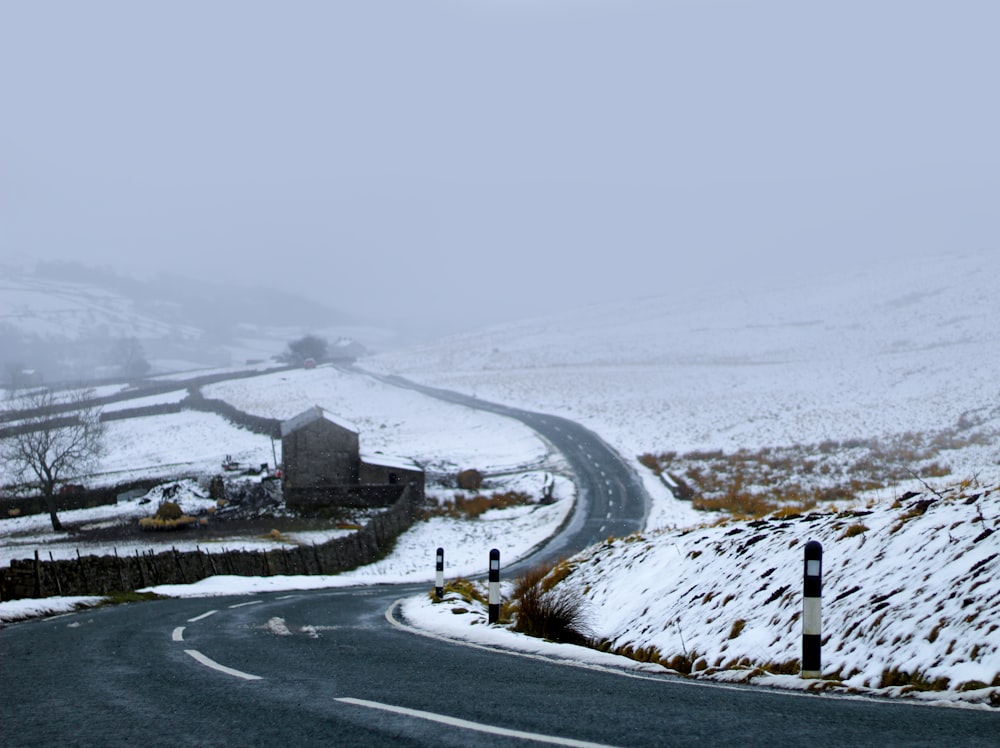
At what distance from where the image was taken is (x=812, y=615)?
7.17 m

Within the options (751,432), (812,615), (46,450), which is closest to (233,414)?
(46,450)

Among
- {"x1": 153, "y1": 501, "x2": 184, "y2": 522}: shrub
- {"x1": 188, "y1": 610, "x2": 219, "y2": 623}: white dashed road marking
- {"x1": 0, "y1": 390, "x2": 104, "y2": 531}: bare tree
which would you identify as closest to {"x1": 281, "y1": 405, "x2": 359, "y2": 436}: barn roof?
{"x1": 153, "y1": 501, "x2": 184, "y2": 522}: shrub

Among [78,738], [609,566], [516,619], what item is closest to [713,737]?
[78,738]

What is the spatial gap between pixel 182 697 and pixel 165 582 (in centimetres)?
1991

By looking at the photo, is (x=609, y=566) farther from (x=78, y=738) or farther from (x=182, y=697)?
(x=78, y=738)

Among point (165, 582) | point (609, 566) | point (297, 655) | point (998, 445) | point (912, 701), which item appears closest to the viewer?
point (912, 701)

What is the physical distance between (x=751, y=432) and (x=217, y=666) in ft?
218

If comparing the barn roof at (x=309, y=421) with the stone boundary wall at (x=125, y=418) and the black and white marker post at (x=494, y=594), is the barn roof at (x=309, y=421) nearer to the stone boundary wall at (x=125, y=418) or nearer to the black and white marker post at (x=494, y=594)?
the stone boundary wall at (x=125, y=418)

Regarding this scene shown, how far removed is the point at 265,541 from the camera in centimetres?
4166

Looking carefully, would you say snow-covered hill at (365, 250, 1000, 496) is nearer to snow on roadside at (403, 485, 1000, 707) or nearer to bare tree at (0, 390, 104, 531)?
snow on roadside at (403, 485, 1000, 707)

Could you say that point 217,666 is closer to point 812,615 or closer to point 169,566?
point 812,615

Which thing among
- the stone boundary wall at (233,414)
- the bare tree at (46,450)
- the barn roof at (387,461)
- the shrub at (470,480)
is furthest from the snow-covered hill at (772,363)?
the bare tree at (46,450)

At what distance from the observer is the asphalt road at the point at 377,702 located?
17.0 feet

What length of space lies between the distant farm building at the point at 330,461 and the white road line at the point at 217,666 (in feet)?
148
